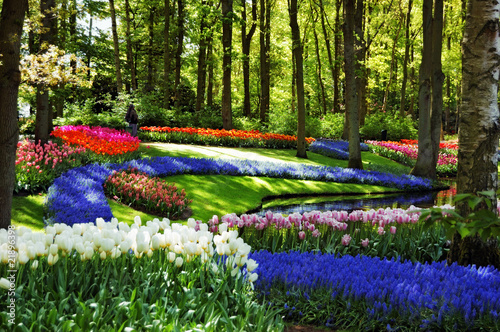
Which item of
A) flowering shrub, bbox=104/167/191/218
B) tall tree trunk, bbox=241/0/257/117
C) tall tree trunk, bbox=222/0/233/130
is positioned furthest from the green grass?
tall tree trunk, bbox=241/0/257/117

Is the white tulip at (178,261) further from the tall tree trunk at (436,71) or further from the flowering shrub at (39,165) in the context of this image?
the tall tree trunk at (436,71)

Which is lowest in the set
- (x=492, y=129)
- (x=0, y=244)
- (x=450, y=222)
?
(x=0, y=244)

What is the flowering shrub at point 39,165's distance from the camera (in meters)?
9.65

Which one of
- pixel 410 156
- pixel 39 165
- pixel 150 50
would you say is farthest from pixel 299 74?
pixel 150 50

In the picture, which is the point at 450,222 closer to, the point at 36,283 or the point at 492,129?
the point at 36,283

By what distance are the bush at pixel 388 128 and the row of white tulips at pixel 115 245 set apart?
28.6m

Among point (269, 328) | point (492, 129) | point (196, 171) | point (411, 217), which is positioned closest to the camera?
point (269, 328)

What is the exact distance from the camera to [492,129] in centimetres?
550

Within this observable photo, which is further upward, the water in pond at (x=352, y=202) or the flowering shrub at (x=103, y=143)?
the flowering shrub at (x=103, y=143)

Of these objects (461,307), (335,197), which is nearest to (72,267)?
(461,307)

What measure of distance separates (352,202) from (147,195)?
6775mm

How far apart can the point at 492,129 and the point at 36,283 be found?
5.28m

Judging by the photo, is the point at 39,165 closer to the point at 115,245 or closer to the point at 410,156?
the point at 115,245

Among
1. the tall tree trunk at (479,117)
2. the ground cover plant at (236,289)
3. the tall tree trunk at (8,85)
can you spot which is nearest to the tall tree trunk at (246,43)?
the ground cover plant at (236,289)
